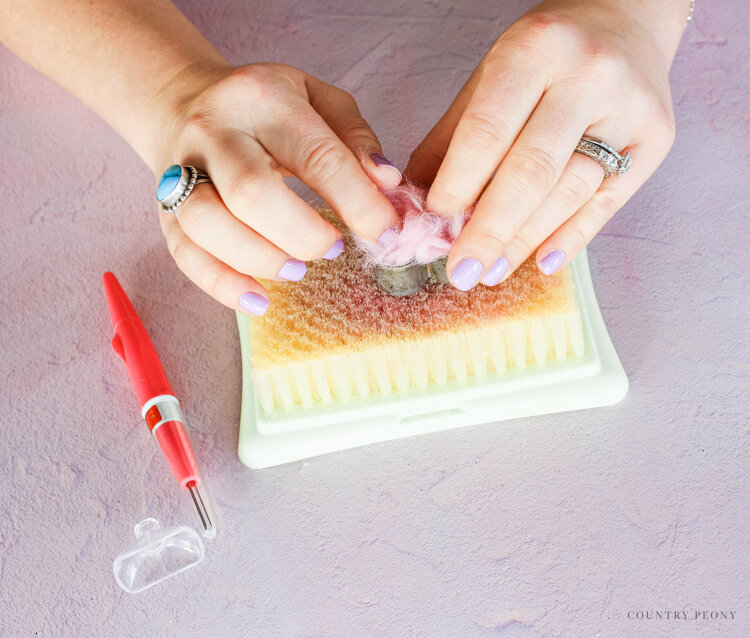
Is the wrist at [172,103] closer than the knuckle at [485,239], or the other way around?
the knuckle at [485,239]

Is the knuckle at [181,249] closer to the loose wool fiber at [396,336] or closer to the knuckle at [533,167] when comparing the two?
the loose wool fiber at [396,336]

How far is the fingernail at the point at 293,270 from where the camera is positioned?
0.62m

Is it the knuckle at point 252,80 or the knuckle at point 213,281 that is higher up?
the knuckle at point 252,80

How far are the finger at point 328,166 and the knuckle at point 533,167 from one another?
11 cm

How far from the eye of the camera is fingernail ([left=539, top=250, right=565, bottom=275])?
0.64 metres

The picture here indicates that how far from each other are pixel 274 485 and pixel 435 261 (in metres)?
0.25

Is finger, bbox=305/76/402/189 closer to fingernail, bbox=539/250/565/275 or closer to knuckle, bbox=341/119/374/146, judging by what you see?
knuckle, bbox=341/119/374/146

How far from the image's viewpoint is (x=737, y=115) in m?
0.84

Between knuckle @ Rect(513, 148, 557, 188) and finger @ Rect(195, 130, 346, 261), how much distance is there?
0.53 ft

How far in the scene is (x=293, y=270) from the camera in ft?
2.03

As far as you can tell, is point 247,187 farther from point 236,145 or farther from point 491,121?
point 491,121

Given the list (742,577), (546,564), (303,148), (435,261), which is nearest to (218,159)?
(303,148)

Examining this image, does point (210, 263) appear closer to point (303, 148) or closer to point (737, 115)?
point (303, 148)

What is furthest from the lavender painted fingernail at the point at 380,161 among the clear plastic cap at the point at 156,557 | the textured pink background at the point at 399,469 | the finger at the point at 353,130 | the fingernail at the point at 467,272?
the clear plastic cap at the point at 156,557
